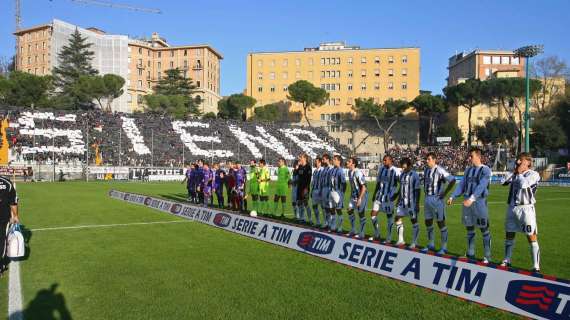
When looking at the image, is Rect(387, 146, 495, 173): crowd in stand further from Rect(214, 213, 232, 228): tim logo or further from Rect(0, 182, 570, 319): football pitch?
Rect(0, 182, 570, 319): football pitch

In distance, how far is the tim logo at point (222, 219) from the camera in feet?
48.1

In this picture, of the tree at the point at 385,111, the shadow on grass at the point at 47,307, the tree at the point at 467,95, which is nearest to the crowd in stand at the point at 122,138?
the tree at the point at 385,111

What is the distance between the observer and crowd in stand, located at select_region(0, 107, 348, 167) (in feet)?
160

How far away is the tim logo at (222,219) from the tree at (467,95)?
68716mm

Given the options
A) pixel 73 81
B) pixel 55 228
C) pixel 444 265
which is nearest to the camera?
pixel 444 265

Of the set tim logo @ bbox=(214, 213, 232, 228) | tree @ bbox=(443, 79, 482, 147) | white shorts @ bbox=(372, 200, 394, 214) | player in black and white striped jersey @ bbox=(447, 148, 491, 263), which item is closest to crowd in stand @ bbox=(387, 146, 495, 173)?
tree @ bbox=(443, 79, 482, 147)

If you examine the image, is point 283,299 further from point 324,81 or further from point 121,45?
point 121,45

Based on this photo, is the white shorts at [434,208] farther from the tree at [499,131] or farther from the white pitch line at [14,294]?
the tree at [499,131]

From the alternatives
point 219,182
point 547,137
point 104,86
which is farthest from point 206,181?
point 104,86

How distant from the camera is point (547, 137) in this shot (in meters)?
66.9

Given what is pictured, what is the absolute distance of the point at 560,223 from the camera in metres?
16.9

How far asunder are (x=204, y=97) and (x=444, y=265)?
10733 cm

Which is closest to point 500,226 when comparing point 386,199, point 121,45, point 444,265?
point 386,199

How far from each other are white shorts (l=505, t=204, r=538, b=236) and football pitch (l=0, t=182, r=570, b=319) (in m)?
0.97
